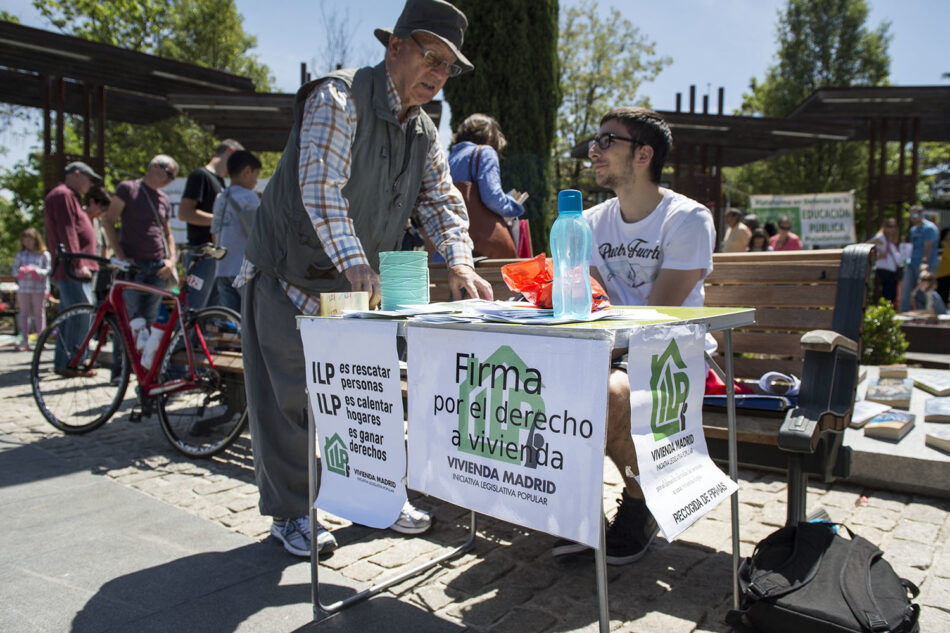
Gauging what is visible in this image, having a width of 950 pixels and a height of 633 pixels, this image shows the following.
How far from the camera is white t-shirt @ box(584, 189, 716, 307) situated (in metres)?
3.02

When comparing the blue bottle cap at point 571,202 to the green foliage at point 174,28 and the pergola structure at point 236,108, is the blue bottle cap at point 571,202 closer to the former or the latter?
the pergola structure at point 236,108

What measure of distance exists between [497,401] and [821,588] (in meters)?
1.13

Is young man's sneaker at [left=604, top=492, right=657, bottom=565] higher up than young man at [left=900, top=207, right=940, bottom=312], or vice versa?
young man at [left=900, top=207, right=940, bottom=312]

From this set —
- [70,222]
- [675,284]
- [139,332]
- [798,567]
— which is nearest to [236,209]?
[139,332]

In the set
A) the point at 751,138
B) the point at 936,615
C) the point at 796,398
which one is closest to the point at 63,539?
the point at 796,398

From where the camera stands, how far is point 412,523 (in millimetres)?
3221

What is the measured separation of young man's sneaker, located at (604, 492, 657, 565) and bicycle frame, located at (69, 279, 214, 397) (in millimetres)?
3012

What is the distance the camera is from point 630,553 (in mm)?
2801

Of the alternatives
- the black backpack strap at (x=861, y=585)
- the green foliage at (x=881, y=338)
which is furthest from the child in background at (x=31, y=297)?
the black backpack strap at (x=861, y=585)

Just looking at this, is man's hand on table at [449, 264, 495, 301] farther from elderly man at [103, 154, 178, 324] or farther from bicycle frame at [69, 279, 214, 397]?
elderly man at [103, 154, 178, 324]

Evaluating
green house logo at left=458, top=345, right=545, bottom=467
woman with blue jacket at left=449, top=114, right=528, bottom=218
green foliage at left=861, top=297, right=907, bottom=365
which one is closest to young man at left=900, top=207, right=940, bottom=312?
green foliage at left=861, top=297, right=907, bottom=365

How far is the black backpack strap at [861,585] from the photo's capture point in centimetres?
182

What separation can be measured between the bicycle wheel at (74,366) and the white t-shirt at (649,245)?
3.64 metres

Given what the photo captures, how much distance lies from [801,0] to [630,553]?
43135 millimetres
